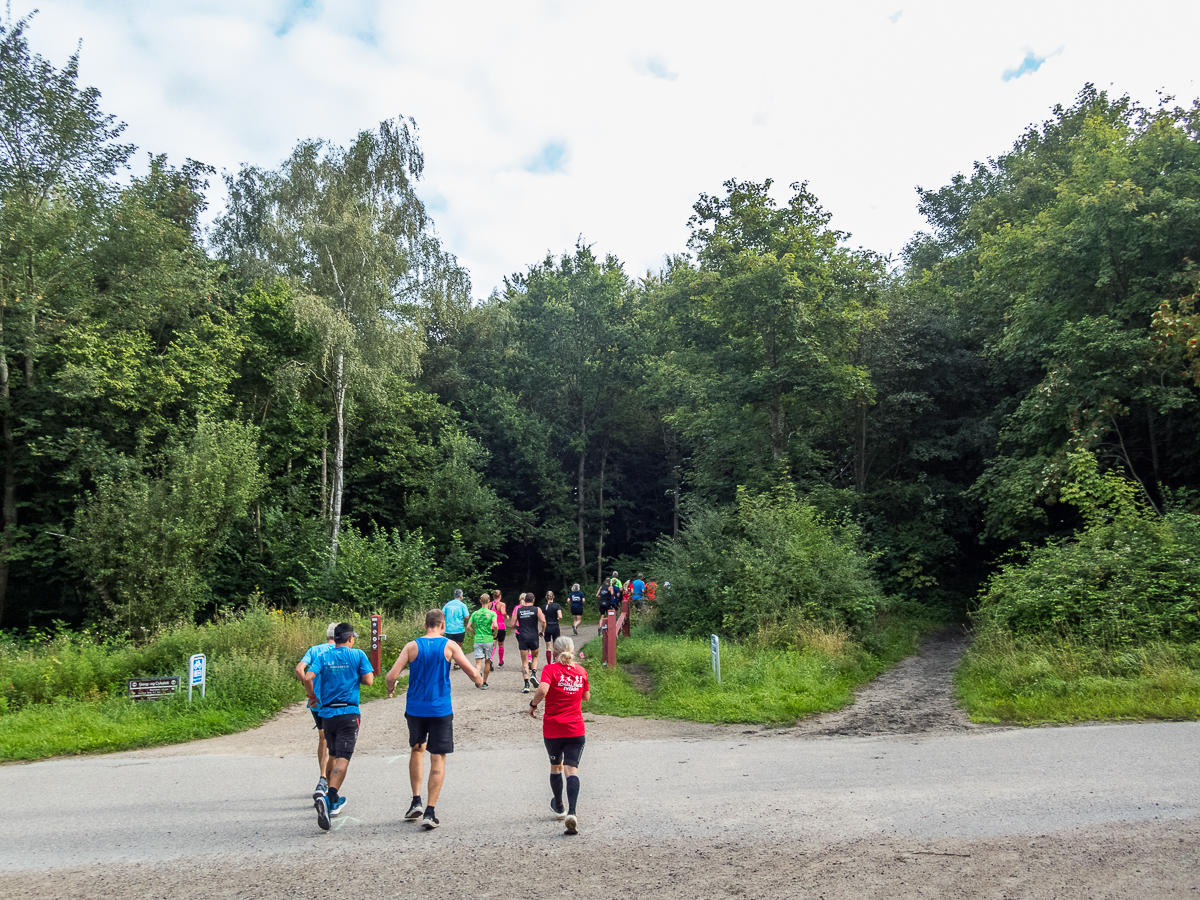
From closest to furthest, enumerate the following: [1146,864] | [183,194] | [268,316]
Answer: [1146,864], [268,316], [183,194]

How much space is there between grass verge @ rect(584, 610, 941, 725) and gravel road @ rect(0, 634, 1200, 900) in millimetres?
1650

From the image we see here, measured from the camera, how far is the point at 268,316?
28.5 m

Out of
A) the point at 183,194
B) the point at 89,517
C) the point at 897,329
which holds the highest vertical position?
the point at 183,194

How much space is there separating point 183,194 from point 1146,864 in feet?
118

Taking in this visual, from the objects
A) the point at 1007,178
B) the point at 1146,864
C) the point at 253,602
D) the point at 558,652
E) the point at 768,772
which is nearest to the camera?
the point at 1146,864

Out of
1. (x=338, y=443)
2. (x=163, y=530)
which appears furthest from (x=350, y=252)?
(x=163, y=530)

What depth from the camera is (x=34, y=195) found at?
2255cm

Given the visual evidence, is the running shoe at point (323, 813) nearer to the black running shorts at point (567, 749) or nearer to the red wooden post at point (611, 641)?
the black running shorts at point (567, 749)

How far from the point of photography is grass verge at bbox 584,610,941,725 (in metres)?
11.3

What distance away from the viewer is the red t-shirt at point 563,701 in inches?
246

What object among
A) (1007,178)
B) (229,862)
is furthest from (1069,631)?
(1007,178)

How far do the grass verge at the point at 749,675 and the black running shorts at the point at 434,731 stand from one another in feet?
18.7

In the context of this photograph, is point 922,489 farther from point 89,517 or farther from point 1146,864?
point 89,517

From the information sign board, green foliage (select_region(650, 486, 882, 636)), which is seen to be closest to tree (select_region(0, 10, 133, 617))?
the information sign board
